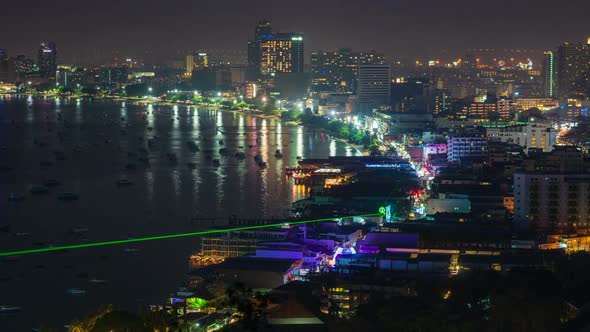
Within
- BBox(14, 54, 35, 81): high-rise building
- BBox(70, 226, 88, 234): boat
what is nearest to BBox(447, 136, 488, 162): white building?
BBox(70, 226, 88, 234): boat

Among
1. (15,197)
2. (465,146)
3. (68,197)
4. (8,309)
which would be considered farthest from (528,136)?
(8,309)

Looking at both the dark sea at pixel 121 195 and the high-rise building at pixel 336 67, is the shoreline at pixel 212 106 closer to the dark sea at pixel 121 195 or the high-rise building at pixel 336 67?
the dark sea at pixel 121 195

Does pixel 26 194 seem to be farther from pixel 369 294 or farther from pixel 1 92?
pixel 1 92

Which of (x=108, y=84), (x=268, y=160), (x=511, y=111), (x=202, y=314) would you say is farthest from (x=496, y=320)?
(x=108, y=84)

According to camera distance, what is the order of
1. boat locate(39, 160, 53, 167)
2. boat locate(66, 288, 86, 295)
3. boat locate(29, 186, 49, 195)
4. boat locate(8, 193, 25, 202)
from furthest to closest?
boat locate(39, 160, 53, 167) → boat locate(29, 186, 49, 195) → boat locate(8, 193, 25, 202) → boat locate(66, 288, 86, 295)

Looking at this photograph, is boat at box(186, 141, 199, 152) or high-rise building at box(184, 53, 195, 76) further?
high-rise building at box(184, 53, 195, 76)

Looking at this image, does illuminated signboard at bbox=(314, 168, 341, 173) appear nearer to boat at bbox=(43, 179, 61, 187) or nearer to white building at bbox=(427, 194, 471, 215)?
boat at bbox=(43, 179, 61, 187)

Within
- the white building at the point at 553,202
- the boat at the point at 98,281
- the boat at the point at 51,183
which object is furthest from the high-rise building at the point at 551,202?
the boat at the point at 51,183
